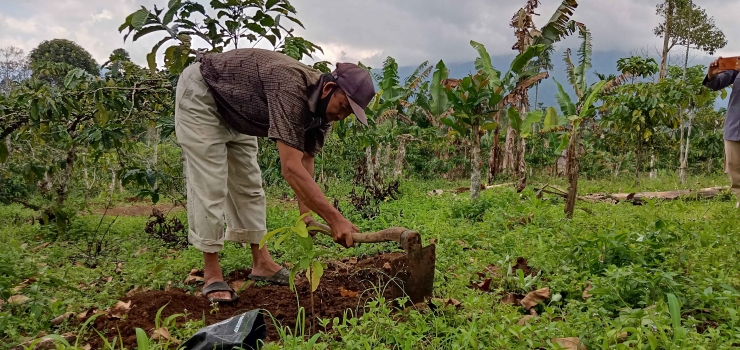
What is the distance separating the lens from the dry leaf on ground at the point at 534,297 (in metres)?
2.25

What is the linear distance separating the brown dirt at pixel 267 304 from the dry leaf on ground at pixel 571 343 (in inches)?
30.7

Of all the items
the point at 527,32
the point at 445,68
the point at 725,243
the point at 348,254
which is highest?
the point at 527,32

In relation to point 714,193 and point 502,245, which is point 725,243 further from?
point 714,193

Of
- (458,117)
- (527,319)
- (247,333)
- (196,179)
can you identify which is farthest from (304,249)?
(458,117)

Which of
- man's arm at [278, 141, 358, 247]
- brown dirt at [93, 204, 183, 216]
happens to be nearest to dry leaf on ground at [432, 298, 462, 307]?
man's arm at [278, 141, 358, 247]

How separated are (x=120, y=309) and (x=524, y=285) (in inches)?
81.7

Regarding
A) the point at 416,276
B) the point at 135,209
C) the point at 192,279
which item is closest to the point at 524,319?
the point at 416,276

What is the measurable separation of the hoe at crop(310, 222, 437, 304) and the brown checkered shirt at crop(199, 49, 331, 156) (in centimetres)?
57

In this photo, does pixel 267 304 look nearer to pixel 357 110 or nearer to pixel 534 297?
pixel 357 110

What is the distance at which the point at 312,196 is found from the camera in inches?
91.7

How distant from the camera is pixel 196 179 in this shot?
2.84m

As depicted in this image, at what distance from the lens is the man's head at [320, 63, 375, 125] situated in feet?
8.18

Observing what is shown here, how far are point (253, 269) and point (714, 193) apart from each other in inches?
253

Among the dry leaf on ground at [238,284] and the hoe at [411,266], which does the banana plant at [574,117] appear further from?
the dry leaf on ground at [238,284]
